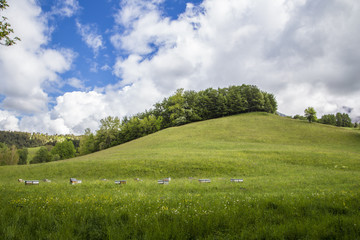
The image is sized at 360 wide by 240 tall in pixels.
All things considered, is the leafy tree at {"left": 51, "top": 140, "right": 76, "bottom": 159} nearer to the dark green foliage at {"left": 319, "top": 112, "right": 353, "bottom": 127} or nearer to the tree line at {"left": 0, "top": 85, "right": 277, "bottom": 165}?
the tree line at {"left": 0, "top": 85, "right": 277, "bottom": 165}

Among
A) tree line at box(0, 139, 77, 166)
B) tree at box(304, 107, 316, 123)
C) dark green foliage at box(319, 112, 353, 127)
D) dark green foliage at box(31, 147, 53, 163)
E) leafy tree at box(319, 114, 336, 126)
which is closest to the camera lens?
tree at box(304, 107, 316, 123)

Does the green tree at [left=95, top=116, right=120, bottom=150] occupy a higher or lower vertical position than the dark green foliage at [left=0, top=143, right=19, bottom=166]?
higher

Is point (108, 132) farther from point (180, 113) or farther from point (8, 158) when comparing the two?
point (8, 158)

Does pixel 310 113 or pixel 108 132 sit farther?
pixel 108 132

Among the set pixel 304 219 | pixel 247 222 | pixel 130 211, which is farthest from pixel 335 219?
pixel 130 211

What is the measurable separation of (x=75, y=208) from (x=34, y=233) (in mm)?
1367

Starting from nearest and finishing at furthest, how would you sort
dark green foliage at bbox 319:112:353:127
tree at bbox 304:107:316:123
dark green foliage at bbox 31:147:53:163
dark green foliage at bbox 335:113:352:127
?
tree at bbox 304:107:316:123, dark green foliage at bbox 31:147:53:163, dark green foliage at bbox 319:112:353:127, dark green foliage at bbox 335:113:352:127

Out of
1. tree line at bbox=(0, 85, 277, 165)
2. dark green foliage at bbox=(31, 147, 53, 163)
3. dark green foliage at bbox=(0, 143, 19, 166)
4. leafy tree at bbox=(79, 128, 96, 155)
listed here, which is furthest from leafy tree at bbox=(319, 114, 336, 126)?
dark green foliage at bbox=(0, 143, 19, 166)

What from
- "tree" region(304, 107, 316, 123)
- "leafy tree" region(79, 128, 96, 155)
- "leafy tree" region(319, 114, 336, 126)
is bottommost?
"leafy tree" region(79, 128, 96, 155)

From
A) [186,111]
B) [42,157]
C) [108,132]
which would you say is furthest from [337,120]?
[42,157]

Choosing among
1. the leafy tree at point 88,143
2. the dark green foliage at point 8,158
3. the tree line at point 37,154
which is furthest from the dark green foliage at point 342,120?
the dark green foliage at point 8,158

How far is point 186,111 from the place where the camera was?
90.9 meters

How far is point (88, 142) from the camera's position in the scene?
98938 mm

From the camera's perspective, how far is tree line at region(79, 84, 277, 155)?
93.8 m
